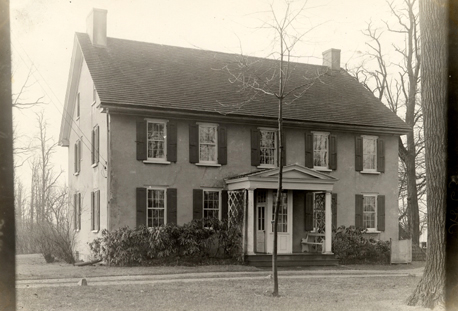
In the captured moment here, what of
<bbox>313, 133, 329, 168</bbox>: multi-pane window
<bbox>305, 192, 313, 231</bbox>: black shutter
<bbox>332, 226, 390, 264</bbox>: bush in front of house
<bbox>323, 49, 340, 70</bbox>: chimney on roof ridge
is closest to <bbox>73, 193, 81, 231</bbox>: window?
<bbox>305, 192, 313, 231</bbox>: black shutter

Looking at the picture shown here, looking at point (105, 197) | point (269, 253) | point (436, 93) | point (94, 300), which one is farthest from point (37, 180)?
point (436, 93)

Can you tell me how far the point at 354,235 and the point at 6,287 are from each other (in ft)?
63.0

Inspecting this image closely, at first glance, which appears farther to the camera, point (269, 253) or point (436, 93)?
point (269, 253)

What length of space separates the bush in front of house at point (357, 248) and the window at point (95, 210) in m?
9.33

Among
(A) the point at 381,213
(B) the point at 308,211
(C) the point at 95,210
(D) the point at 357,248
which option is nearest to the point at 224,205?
(B) the point at 308,211

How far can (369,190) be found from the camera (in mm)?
23938

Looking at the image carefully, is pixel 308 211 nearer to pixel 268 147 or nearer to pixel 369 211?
pixel 268 147

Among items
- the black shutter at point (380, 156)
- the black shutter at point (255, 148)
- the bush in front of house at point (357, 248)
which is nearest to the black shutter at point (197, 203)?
the black shutter at point (255, 148)

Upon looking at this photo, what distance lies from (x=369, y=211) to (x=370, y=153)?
2.56 metres

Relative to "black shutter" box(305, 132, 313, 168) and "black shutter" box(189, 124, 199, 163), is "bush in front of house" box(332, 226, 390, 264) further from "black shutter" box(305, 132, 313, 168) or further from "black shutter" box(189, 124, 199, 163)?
"black shutter" box(189, 124, 199, 163)

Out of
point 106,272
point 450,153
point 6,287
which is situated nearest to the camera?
point 6,287

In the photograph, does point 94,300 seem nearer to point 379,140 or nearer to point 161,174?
point 161,174

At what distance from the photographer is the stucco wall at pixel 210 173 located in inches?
782

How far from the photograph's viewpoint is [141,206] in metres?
20.0
